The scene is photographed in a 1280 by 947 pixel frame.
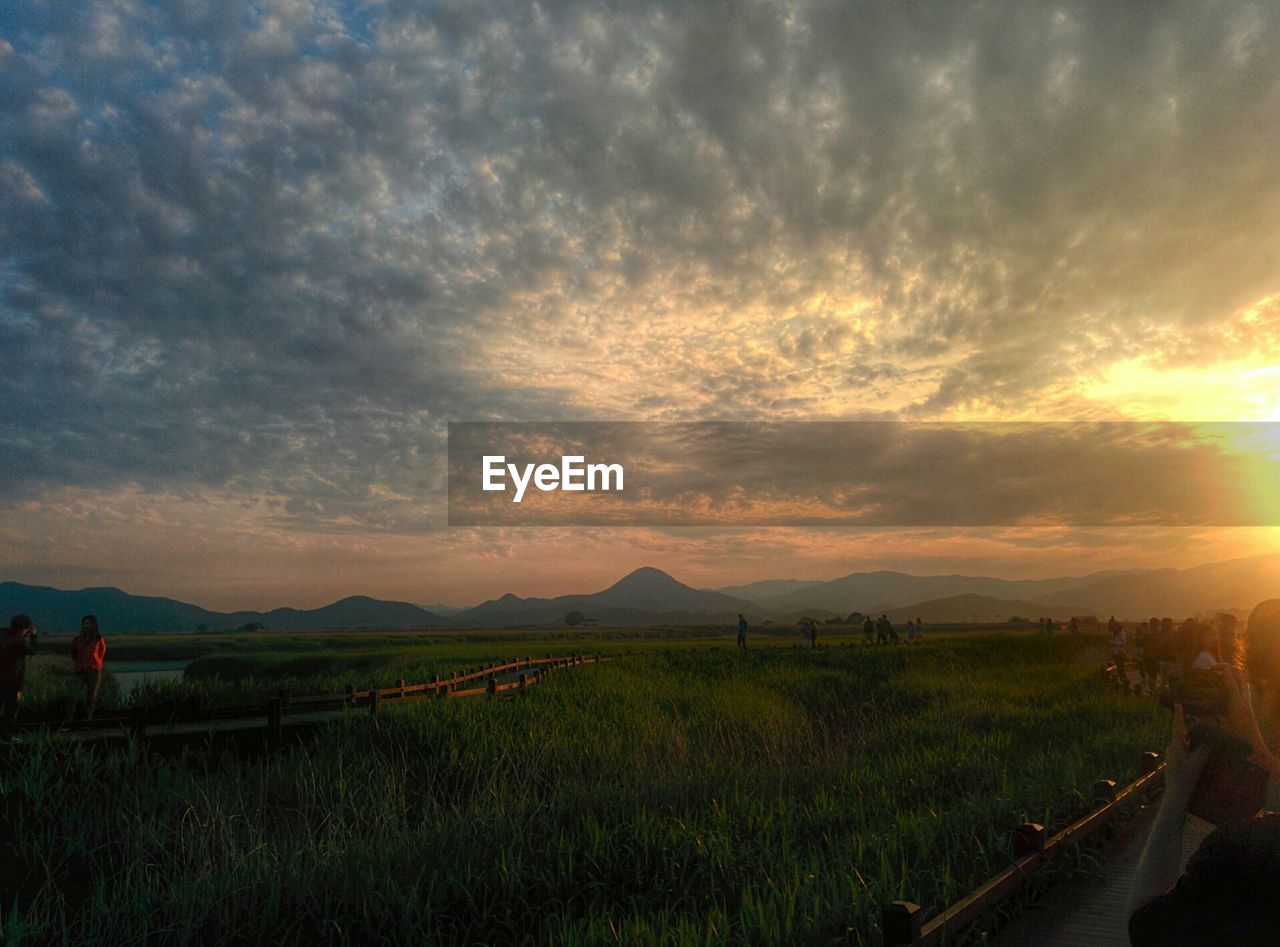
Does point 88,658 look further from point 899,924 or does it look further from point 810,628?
point 810,628

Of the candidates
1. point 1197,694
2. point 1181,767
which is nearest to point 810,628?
point 1197,694

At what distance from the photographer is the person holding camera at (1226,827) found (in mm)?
2082

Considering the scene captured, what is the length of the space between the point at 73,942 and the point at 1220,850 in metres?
8.42

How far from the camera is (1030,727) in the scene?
60.7 feet

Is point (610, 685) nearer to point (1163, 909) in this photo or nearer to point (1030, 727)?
point (1030, 727)

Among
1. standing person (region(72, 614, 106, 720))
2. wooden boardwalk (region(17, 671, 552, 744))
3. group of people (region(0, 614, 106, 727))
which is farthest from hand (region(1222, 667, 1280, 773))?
standing person (region(72, 614, 106, 720))

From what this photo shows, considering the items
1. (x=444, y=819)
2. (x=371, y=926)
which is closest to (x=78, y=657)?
(x=444, y=819)

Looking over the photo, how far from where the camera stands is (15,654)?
48.5ft

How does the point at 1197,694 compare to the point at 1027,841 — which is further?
the point at 1027,841

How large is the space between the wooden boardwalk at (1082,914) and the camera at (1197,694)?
1207 mm

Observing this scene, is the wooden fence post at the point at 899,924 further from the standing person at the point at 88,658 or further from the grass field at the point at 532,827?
the standing person at the point at 88,658

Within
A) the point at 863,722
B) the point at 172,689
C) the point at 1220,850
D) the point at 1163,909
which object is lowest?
the point at 863,722

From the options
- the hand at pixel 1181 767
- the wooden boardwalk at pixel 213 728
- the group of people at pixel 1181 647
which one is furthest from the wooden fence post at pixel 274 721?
the hand at pixel 1181 767

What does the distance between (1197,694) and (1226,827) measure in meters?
3.62
